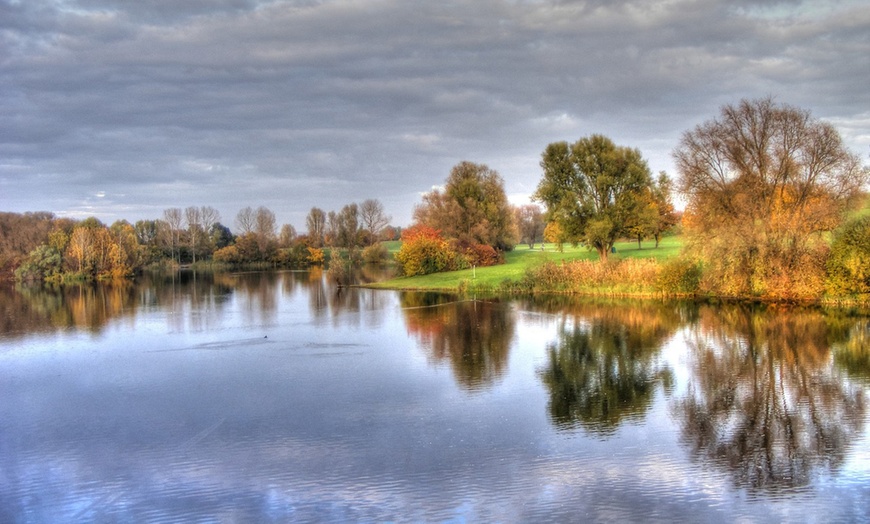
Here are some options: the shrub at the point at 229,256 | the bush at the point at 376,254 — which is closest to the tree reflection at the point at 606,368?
the bush at the point at 376,254

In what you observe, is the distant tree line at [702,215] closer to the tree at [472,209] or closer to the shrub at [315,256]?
the tree at [472,209]

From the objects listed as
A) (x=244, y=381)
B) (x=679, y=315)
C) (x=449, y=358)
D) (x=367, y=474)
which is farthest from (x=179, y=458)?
(x=679, y=315)

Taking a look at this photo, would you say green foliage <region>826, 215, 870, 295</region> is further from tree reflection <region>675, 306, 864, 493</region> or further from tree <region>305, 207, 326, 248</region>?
tree <region>305, 207, 326, 248</region>

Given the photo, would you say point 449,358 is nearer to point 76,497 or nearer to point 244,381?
point 244,381

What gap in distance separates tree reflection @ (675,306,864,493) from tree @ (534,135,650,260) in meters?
19.7

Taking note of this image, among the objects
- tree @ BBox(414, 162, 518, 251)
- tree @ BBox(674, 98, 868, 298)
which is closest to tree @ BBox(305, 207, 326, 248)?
tree @ BBox(414, 162, 518, 251)

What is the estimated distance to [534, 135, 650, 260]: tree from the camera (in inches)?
1613

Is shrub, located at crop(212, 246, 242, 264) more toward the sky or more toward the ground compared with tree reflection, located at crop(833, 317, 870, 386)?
more toward the sky

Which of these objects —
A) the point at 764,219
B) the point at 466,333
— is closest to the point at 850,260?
the point at 764,219

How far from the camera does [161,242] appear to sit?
103062 mm

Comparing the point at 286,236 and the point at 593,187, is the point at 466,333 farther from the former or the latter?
the point at 286,236

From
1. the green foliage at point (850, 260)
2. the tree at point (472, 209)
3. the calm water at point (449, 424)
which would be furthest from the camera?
the tree at point (472, 209)

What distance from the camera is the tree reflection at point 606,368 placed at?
519 inches

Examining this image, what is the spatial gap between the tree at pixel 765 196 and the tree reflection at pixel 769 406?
26.5 ft
